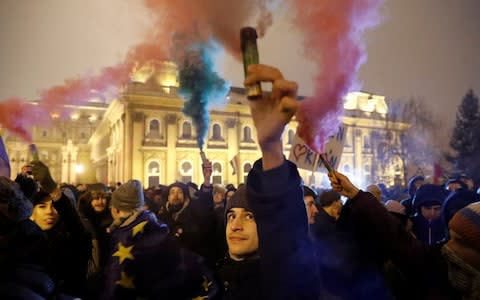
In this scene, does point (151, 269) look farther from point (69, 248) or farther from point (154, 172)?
point (154, 172)

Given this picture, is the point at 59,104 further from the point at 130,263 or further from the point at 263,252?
the point at 263,252

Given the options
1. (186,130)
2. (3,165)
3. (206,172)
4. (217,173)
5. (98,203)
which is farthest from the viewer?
(217,173)

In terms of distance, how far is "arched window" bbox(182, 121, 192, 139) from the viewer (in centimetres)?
4503

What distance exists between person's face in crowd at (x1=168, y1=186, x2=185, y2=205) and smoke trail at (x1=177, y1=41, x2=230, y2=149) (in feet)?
2.77

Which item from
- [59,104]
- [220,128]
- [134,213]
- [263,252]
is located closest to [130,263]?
[134,213]

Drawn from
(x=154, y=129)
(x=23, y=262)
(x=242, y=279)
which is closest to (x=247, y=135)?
(x=154, y=129)

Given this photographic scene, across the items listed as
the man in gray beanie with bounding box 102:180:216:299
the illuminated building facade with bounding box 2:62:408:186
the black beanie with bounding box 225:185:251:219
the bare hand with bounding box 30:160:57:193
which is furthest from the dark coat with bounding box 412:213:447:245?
the illuminated building facade with bounding box 2:62:408:186

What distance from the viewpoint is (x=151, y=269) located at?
2.72 m

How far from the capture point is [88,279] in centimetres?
394

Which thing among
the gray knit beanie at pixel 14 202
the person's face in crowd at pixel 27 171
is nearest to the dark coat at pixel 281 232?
the gray knit beanie at pixel 14 202

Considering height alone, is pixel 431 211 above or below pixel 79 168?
below

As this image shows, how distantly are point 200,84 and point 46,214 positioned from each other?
17.6ft

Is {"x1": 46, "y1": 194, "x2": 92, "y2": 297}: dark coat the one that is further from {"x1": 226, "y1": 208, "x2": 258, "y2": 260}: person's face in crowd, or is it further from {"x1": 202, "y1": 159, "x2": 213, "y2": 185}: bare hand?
{"x1": 202, "y1": 159, "x2": 213, "y2": 185}: bare hand

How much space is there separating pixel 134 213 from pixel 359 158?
48790 millimetres
